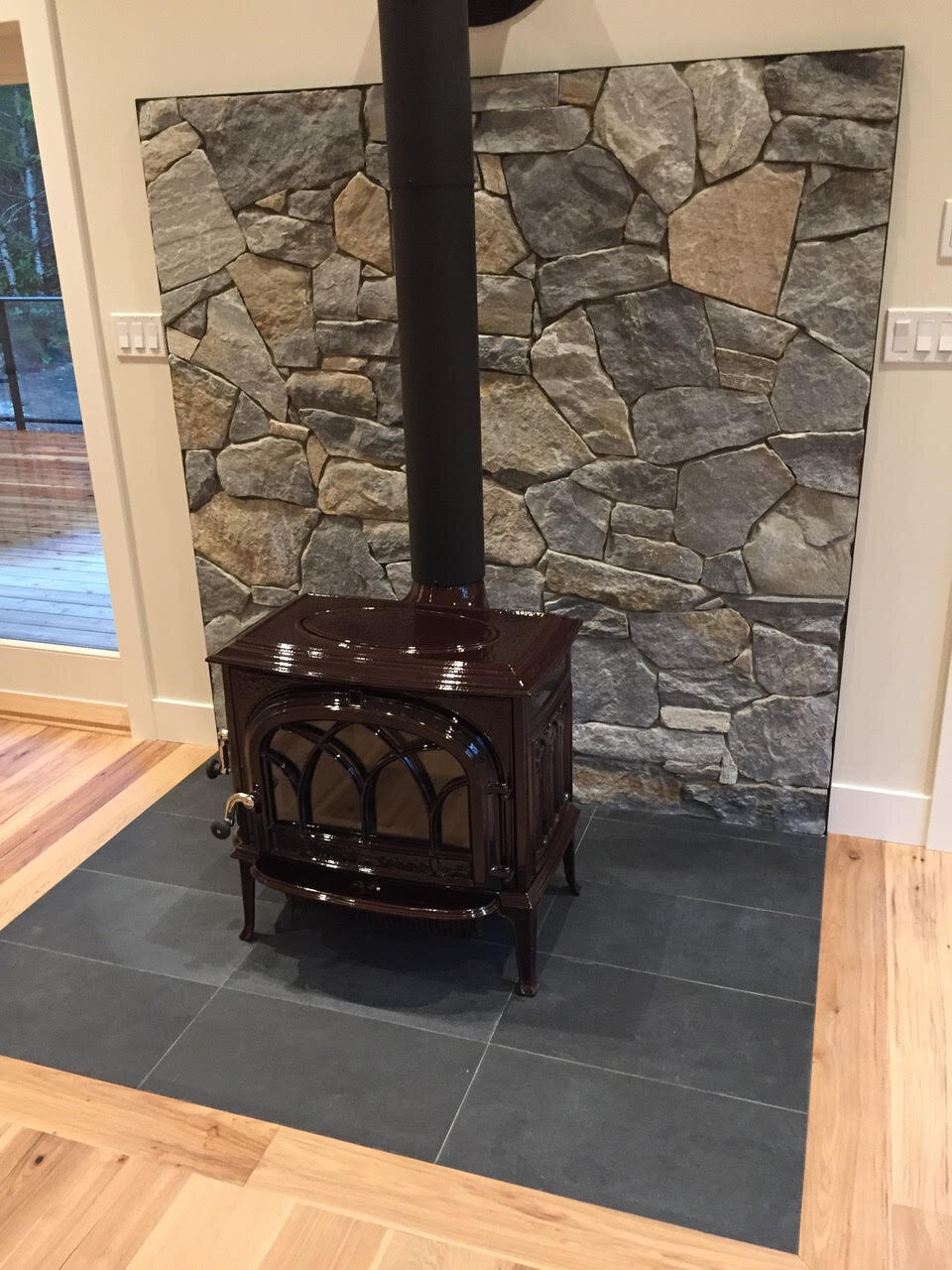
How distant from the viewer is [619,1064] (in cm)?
188

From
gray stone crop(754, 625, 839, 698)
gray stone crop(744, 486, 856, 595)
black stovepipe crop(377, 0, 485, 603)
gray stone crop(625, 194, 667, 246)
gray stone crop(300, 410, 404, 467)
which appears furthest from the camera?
gray stone crop(300, 410, 404, 467)

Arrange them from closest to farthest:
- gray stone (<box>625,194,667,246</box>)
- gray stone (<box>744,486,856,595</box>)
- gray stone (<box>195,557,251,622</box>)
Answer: gray stone (<box>625,194,667,246</box>) → gray stone (<box>744,486,856,595</box>) → gray stone (<box>195,557,251,622</box>)

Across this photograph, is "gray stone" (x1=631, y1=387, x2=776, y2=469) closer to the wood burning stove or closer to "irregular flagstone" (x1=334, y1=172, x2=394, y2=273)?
the wood burning stove

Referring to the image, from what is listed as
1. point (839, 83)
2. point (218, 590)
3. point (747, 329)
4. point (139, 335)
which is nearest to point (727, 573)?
point (747, 329)

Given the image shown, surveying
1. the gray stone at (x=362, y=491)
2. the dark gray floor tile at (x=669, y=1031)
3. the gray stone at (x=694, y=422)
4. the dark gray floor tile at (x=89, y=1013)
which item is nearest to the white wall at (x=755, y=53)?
the gray stone at (x=694, y=422)

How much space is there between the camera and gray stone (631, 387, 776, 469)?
89.7 inches

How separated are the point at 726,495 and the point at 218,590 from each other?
4.34 ft

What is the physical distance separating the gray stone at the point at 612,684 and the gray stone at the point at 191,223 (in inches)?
48.8

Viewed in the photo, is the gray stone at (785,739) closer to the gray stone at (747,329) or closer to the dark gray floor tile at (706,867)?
the dark gray floor tile at (706,867)

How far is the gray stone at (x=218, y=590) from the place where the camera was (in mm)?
2828

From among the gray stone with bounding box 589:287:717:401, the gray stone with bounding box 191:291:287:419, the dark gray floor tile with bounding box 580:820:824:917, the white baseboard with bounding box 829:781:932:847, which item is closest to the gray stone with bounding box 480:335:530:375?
the gray stone with bounding box 589:287:717:401

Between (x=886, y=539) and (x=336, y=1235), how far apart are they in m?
1.69

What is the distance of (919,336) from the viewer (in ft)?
7.04

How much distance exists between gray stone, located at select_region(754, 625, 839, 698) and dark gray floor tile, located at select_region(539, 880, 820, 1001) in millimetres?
504
